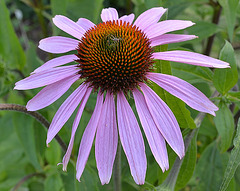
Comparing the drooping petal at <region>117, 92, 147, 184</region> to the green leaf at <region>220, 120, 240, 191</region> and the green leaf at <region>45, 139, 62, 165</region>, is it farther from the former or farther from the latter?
the green leaf at <region>45, 139, 62, 165</region>

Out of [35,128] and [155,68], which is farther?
[35,128]

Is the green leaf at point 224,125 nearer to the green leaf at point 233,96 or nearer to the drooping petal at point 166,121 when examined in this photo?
the green leaf at point 233,96

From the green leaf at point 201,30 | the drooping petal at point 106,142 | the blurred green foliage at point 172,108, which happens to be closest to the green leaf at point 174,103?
the blurred green foliage at point 172,108

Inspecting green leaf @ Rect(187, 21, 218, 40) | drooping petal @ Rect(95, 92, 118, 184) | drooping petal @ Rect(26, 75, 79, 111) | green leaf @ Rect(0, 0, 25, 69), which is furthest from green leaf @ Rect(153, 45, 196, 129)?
green leaf @ Rect(0, 0, 25, 69)

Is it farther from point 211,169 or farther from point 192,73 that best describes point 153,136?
point 211,169

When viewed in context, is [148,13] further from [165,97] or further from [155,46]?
[165,97]

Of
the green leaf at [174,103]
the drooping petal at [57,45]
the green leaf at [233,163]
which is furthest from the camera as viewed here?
the drooping petal at [57,45]

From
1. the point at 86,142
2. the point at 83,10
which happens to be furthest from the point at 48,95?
the point at 83,10

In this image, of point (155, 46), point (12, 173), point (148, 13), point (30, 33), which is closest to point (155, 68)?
point (155, 46)
